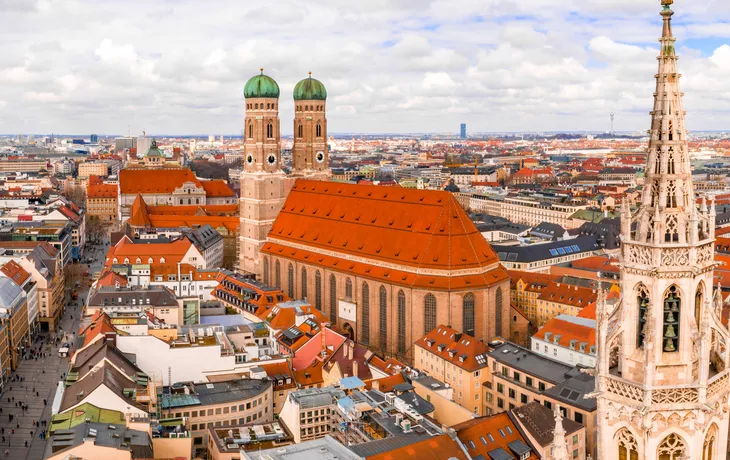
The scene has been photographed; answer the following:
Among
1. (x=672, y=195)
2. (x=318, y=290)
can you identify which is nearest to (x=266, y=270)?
(x=318, y=290)

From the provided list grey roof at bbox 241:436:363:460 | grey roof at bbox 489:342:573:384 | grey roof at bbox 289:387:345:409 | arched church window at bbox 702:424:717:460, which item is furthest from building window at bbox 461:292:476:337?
arched church window at bbox 702:424:717:460

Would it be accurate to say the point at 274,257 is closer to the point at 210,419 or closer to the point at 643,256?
the point at 210,419

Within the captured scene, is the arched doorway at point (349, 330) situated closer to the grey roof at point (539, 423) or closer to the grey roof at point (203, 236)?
the grey roof at point (539, 423)

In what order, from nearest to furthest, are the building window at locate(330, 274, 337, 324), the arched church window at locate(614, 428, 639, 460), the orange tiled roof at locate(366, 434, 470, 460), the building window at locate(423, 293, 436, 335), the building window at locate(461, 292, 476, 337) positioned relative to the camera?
the arched church window at locate(614, 428, 639, 460), the orange tiled roof at locate(366, 434, 470, 460), the building window at locate(461, 292, 476, 337), the building window at locate(423, 293, 436, 335), the building window at locate(330, 274, 337, 324)

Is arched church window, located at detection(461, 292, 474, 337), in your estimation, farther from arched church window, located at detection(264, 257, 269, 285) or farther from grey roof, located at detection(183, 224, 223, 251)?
grey roof, located at detection(183, 224, 223, 251)

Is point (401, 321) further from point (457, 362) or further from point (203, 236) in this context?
point (203, 236)

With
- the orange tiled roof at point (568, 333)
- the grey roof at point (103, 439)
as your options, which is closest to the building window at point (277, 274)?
the orange tiled roof at point (568, 333)
